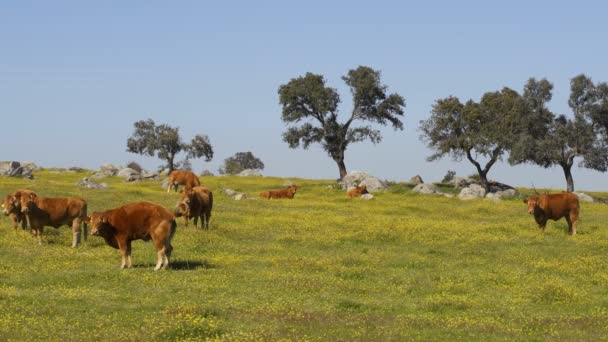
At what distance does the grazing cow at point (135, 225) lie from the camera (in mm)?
21531

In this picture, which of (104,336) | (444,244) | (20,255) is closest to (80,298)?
(104,336)

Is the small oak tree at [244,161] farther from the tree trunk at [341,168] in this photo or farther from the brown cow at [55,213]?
the brown cow at [55,213]

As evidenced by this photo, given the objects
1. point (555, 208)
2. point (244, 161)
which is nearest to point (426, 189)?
point (555, 208)

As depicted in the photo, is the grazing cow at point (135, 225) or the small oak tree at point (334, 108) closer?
the grazing cow at point (135, 225)

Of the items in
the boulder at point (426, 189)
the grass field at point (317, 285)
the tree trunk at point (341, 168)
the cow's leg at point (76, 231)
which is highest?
the tree trunk at point (341, 168)

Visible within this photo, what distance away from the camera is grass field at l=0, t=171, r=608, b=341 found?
48.3 ft

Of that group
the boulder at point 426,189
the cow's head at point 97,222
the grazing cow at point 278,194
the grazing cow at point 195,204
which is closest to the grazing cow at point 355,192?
the grazing cow at point 278,194

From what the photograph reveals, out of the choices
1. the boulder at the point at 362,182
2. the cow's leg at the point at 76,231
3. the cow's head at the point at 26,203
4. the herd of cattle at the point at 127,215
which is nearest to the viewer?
the herd of cattle at the point at 127,215

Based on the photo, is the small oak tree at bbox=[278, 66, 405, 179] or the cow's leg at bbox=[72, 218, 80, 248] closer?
the cow's leg at bbox=[72, 218, 80, 248]

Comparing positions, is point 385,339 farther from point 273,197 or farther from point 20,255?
point 273,197

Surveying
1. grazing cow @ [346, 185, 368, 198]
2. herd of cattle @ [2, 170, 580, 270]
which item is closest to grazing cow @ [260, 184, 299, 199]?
grazing cow @ [346, 185, 368, 198]

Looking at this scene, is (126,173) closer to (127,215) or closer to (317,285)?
(127,215)

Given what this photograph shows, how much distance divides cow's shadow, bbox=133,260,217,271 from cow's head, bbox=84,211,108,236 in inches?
63.7

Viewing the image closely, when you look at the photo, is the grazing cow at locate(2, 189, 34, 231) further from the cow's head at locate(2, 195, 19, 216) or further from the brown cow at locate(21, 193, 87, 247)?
the brown cow at locate(21, 193, 87, 247)
